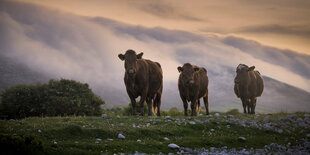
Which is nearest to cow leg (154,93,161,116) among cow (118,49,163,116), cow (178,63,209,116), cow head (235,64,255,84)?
cow (118,49,163,116)

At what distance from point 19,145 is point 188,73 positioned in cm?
1386

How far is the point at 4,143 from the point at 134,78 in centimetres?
1125

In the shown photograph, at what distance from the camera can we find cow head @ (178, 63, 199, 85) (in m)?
21.8

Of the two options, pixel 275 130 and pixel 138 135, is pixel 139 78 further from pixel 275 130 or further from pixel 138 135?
pixel 275 130

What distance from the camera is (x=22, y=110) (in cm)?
2634

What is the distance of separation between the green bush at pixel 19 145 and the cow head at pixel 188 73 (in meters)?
13.1

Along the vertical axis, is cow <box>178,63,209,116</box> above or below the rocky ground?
above

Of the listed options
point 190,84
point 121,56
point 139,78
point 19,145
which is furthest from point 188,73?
point 19,145

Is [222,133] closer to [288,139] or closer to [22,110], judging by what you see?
[288,139]

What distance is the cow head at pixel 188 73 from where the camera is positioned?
21.8 meters

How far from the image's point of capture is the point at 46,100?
87.8ft

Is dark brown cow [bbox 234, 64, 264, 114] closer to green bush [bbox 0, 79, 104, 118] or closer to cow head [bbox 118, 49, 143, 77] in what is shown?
cow head [bbox 118, 49, 143, 77]

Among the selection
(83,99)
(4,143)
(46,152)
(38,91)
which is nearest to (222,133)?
(46,152)

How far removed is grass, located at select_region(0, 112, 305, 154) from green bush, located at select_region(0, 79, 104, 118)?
1047 cm
